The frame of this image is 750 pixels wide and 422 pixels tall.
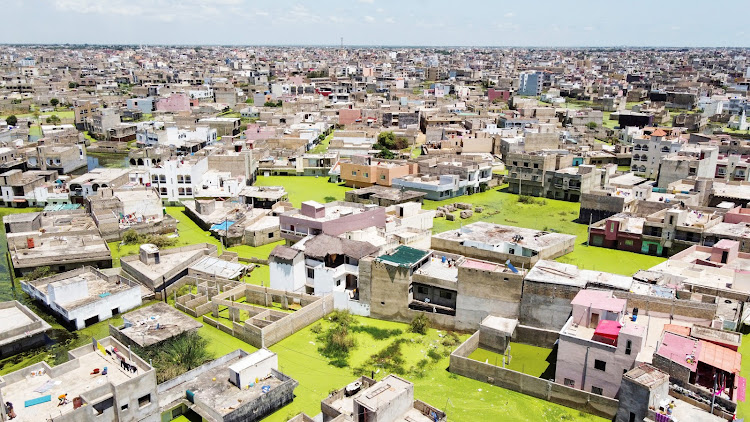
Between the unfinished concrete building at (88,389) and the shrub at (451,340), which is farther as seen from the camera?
the shrub at (451,340)

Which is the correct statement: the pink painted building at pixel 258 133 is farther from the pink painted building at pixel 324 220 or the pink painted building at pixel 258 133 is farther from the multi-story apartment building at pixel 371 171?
the pink painted building at pixel 324 220

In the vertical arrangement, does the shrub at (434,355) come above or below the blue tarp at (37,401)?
below

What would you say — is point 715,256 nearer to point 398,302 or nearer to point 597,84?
point 398,302

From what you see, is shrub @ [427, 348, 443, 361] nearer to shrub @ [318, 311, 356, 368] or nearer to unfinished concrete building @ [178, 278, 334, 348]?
shrub @ [318, 311, 356, 368]

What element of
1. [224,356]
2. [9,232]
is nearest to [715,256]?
[224,356]

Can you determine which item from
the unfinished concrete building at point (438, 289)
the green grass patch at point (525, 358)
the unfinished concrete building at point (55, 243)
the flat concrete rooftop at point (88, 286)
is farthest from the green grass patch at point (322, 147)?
the green grass patch at point (525, 358)
